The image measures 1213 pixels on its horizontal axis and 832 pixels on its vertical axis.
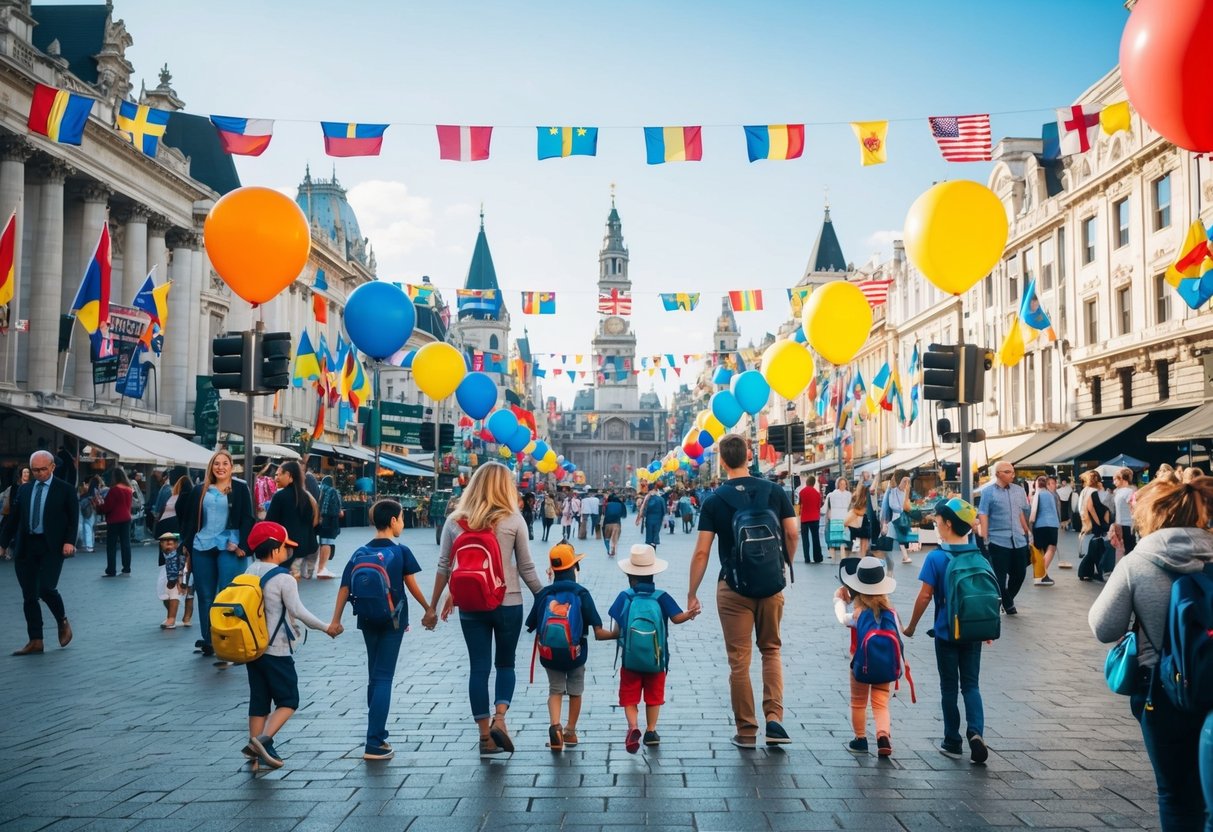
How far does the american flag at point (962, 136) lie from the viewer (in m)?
15.3

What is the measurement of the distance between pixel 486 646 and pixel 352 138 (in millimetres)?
10499

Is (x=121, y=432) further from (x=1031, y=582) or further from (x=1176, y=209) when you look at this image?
(x=1176, y=209)

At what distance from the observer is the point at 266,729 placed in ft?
19.1

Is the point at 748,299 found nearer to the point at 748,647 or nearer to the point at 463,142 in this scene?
the point at 463,142

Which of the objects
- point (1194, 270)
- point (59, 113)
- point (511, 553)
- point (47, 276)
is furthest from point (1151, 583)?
point (47, 276)

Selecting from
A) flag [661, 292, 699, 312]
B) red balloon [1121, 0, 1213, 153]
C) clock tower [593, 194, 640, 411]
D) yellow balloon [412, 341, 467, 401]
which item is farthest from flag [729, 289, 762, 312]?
clock tower [593, 194, 640, 411]

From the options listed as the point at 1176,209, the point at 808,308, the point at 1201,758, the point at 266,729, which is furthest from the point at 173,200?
the point at 1201,758

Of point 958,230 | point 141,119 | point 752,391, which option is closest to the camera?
point 958,230

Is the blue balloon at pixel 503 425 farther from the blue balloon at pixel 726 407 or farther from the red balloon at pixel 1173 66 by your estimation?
the red balloon at pixel 1173 66

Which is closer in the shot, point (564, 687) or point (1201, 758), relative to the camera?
point (1201, 758)

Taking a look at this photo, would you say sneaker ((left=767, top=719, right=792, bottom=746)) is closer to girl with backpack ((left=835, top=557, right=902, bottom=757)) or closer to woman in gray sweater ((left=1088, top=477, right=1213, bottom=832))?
girl with backpack ((left=835, top=557, right=902, bottom=757))

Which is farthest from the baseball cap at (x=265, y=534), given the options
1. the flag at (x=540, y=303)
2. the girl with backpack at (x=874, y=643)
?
the flag at (x=540, y=303)

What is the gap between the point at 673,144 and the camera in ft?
50.1

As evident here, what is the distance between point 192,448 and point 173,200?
1026cm
